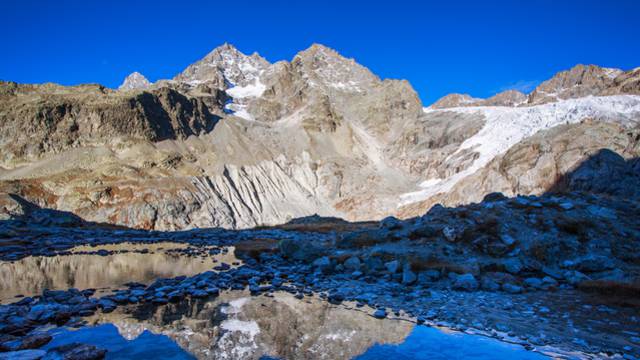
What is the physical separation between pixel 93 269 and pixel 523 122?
11075cm

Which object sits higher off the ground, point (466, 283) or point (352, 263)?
point (352, 263)

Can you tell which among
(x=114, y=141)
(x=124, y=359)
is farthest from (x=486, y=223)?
(x=114, y=141)

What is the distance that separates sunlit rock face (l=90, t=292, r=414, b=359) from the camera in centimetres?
955

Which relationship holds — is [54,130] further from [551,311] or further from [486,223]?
[551,311]

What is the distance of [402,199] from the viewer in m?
102

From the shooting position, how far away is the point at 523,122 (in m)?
107

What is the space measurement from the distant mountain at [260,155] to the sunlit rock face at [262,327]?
6463 centimetres

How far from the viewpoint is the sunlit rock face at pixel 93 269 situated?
56.0 ft

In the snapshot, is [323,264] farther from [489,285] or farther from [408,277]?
[489,285]

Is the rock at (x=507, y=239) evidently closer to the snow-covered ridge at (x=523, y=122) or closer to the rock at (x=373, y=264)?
the rock at (x=373, y=264)

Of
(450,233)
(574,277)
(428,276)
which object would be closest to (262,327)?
(428,276)

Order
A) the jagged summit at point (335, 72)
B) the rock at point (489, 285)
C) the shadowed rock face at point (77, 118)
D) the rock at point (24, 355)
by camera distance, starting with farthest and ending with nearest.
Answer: the jagged summit at point (335, 72)
the shadowed rock face at point (77, 118)
the rock at point (489, 285)
the rock at point (24, 355)

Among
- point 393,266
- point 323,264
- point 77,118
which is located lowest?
point 323,264

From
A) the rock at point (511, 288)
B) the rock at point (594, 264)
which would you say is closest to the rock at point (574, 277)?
the rock at point (594, 264)
